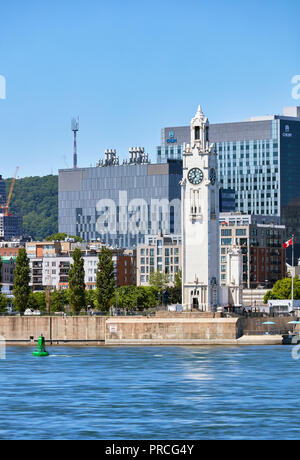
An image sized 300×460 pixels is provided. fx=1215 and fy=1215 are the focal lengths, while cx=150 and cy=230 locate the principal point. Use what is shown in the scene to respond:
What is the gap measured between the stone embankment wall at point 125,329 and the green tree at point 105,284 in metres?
11.7

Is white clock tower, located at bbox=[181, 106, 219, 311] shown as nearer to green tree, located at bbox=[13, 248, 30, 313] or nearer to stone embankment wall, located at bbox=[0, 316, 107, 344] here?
stone embankment wall, located at bbox=[0, 316, 107, 344]

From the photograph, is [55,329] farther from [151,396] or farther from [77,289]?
[151,396]

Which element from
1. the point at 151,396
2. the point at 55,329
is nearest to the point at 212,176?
the point at 55,329

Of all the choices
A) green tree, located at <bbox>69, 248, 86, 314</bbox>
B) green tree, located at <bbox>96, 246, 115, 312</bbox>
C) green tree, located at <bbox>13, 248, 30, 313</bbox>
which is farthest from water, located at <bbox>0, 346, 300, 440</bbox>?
green tree, located at <bbox>69, 248, 86, 314</bbox>

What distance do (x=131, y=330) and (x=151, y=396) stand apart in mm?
69427

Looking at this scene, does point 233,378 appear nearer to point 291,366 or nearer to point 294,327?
point 291,366

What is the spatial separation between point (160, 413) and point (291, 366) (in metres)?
41.4

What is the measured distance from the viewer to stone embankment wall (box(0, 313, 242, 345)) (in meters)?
164

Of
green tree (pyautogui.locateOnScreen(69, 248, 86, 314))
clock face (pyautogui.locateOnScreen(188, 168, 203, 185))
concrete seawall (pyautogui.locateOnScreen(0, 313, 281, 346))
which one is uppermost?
clock face (pyautogui.locateOnScreen(188, 168, 203, 185))

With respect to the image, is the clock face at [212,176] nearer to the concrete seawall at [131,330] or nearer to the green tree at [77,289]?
the green tree at [77,289]

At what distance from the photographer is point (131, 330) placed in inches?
6516

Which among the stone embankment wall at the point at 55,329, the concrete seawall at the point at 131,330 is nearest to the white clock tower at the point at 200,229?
the concrete seawall at the point at 131,330

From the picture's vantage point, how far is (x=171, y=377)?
112 meters

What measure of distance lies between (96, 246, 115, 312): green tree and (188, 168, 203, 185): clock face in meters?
17.5
